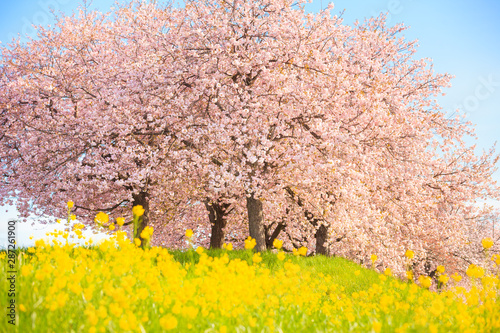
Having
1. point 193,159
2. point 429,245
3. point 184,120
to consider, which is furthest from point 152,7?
point 429,245

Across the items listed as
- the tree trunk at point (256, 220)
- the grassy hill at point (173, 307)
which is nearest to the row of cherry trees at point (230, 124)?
the tree trunk at point (256, 220)

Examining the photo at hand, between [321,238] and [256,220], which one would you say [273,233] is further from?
[256,220]

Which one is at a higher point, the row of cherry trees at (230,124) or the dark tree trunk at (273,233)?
the row of cherry trees at (230,124)

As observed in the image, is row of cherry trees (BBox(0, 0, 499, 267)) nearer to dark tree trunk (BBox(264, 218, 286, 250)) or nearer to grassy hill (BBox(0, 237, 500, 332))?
dark tree trunk (BBox(264, 218, 286, 250))

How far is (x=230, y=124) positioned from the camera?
41.7ft

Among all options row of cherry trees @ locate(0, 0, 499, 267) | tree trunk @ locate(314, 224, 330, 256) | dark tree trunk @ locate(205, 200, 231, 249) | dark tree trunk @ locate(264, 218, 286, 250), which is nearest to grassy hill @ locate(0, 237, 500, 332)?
row of cherry trees @ locate(0, 0, 499, 267)

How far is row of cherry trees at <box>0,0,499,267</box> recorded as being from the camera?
43.6 ft

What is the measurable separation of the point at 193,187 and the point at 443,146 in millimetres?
15041

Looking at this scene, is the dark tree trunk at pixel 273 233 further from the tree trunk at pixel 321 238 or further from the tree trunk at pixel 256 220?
the tree trunk at pixel 256 220

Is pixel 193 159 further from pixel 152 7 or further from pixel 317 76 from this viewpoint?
pixel 152 7

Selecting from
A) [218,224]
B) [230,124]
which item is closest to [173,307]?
[230,124]

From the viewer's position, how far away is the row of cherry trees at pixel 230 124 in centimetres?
1328

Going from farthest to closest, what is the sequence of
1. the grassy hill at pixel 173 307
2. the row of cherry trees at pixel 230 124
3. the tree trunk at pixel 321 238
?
the tree trunk at pixel 321 238, the row of cherry trees at pixel 230 124, the grassy hill at pixel 173 307

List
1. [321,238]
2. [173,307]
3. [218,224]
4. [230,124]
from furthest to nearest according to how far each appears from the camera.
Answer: [218,224]
[321,238]
[230,124]
[173,307]
